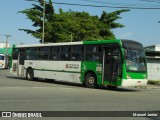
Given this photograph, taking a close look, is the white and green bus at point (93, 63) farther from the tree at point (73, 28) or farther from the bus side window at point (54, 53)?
the tree at point (73, 28)

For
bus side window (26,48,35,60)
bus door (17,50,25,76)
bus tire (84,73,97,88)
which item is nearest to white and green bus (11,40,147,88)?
bus tire (84,73,97,88)

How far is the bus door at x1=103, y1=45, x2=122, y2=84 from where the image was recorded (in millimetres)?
21719

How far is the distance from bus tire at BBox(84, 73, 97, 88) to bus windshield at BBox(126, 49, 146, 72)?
2.62m

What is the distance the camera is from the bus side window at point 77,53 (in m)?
24.3

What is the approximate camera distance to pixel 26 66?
29734 mm

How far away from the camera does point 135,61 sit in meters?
22.0

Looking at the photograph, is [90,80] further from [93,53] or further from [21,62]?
[21,62]

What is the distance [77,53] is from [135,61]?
Answer: 171 inches


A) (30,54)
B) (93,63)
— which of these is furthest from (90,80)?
(30,54)

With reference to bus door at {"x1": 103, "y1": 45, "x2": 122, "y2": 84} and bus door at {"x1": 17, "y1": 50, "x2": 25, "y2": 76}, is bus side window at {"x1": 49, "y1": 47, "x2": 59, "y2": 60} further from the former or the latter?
bus door at {"x1": 103, "y1": 45, "x2": 122, "y2": 84}

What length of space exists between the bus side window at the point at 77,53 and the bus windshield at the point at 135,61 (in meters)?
3.73

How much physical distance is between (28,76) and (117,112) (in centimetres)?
1867

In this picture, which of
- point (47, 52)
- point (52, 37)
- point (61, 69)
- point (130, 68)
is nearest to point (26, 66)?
point (47, 52)

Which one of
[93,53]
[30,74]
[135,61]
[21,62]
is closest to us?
[135,61]
